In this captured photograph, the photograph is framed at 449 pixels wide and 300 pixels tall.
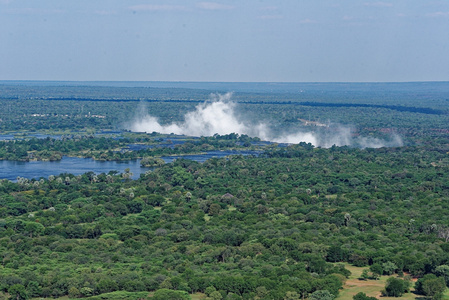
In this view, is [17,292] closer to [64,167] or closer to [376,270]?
[376,270]

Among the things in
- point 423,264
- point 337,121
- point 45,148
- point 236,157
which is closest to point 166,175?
point 236,157

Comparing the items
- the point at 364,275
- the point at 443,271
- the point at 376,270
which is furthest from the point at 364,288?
the point at 443,271

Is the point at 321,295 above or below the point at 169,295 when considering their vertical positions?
above

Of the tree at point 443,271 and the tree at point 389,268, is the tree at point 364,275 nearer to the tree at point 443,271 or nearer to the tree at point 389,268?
the tree at point 389,268

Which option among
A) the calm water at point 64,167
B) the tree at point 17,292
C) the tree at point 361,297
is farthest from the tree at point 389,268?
the calm water at point 64,167

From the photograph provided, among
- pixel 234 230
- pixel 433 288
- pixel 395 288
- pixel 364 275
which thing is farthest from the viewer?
pixel 234 230

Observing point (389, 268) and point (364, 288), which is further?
point (389, 268)

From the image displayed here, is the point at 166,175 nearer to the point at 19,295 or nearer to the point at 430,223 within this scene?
the point at 430,223
